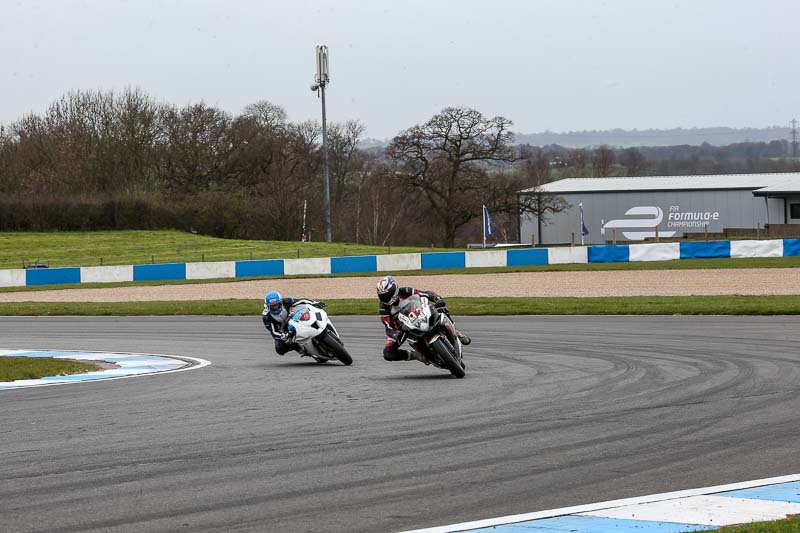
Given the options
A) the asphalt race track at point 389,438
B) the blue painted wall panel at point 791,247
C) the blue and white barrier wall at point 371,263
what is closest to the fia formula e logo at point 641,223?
the blue and white barrier wall at point 371,263

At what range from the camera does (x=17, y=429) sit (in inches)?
392

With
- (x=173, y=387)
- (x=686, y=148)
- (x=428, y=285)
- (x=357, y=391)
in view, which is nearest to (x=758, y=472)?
(x=357, y=391)

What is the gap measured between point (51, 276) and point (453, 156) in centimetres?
3908

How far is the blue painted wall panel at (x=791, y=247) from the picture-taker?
4156cm

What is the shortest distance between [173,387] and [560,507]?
7697 millimetres


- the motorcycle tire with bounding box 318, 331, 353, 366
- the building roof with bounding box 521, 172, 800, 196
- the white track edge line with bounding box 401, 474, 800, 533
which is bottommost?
the white track edge line with bounding box 401, 474, 800, 533

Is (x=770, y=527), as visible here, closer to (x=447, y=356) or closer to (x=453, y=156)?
(x=447, y=356)

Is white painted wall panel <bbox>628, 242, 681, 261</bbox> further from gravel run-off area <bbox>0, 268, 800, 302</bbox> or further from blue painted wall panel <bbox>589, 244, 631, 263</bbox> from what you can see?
gravel run-off area <bbox>0, 268, 800, 302</bbox>

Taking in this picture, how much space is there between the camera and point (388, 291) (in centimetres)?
1418

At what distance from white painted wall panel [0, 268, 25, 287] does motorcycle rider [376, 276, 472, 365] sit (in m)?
33.0

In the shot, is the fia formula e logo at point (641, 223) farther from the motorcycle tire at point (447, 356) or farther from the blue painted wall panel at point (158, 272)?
the motorcycle tire at point (447, 356)

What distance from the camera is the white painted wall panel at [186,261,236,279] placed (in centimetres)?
4406

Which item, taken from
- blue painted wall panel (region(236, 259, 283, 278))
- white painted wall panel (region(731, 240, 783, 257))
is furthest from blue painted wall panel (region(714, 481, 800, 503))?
blue painted wall panel (region(236, 259, 283, 278))

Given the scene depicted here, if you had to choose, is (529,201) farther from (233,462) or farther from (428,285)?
(233,462)
